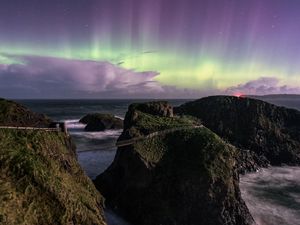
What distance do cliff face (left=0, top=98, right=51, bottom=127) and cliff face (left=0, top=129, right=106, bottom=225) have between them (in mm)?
1359

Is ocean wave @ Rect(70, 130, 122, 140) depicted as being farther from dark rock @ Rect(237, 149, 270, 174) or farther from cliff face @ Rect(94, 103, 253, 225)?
cliff face @ Rect(94, 103, 253, 225)

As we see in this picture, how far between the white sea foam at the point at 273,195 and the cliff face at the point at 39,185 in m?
16.2

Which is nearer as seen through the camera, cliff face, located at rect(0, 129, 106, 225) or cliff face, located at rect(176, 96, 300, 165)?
cliff face, located at rect(0, 129, 106, 225)

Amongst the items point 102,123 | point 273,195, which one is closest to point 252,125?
point 273,195

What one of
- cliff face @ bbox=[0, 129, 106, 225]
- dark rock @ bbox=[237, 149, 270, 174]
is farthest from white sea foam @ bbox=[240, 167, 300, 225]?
cliff face @ bbox=[0, 129, 106, 225]

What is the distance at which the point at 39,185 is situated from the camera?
17656 mm

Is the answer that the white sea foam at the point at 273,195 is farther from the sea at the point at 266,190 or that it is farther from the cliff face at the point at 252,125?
the cliff face at the point at 252,125

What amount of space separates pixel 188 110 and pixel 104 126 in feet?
77.3

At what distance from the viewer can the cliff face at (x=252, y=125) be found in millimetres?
52875

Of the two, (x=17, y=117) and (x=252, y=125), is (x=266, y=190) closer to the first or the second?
(x=252, y=125)

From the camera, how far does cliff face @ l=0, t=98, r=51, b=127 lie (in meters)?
21.4

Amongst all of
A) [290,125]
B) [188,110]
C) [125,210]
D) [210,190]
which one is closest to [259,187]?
[210,190]

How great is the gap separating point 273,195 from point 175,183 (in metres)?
14.0

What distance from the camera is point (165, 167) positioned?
28.8 meters
